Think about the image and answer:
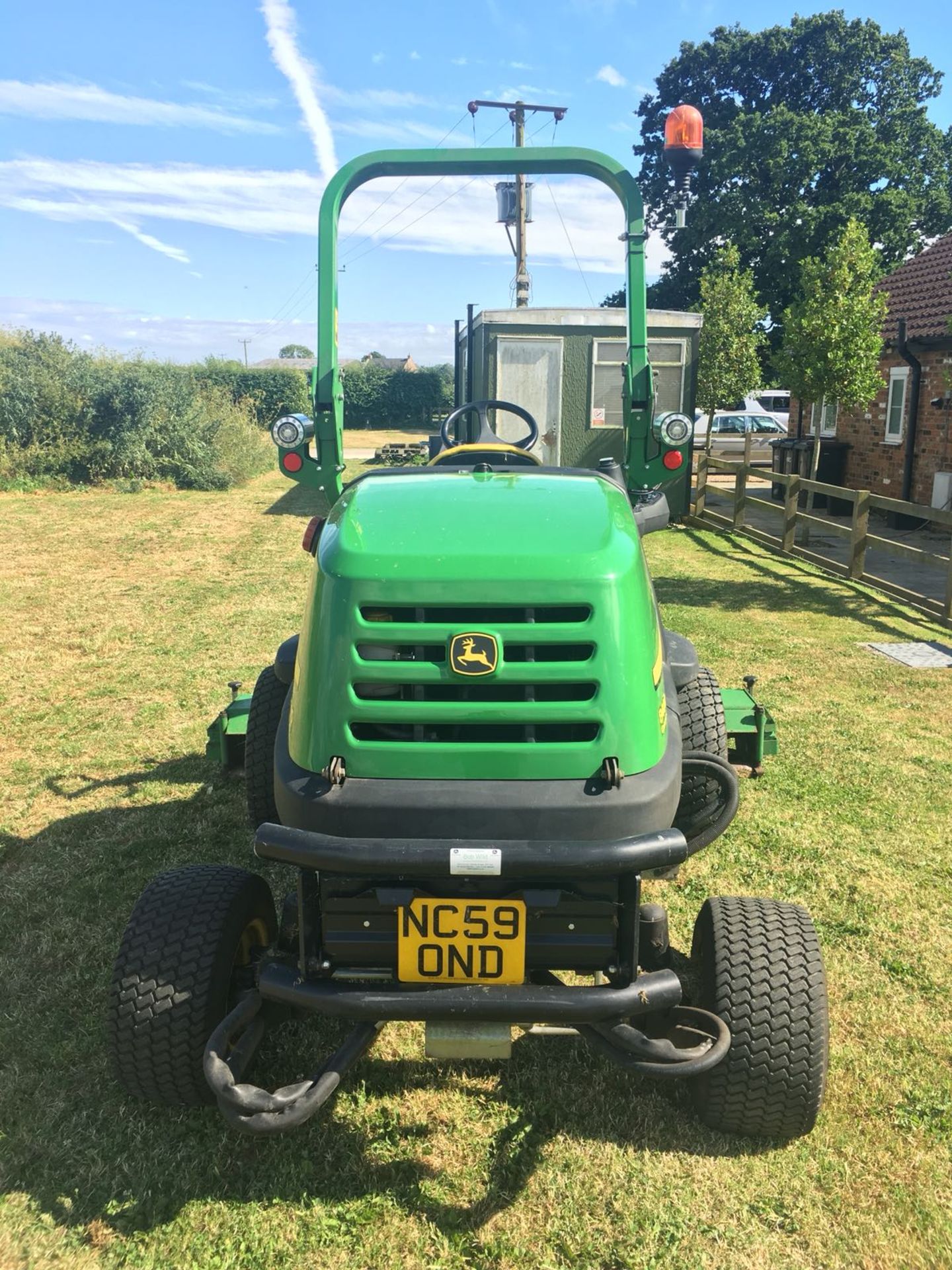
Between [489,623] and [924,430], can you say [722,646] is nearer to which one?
[489,623]

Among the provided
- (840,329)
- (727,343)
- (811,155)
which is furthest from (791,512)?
(811,155)

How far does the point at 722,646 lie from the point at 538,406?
6.74 m

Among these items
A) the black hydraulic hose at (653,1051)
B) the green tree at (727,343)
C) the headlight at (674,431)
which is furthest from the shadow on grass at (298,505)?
the black hydraulic hose at (653,1051)

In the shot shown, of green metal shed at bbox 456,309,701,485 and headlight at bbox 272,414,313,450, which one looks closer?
headlight at bbox 272,414,313,450

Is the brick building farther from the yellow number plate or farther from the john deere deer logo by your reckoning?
the yellow number plate

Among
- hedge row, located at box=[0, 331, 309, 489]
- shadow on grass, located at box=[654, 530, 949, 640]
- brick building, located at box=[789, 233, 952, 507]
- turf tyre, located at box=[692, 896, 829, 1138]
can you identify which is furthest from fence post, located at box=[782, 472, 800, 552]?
hedge row, located at box=[0, 331, 309, 489]

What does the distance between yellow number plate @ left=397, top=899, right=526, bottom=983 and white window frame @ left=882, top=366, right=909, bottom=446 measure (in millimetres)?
13339

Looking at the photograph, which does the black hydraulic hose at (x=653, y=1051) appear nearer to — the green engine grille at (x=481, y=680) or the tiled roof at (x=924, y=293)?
the green engine grille at (x=481, y=680)

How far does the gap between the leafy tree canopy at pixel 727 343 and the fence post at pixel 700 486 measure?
2.67m

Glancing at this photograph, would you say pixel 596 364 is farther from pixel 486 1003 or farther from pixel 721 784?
pixel 486 1003

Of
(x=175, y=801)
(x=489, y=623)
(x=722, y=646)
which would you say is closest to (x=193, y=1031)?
(x=489, y=623)

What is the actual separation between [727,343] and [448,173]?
1484cm

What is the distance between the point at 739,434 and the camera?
25.4m

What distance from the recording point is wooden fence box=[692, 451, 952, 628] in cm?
842
